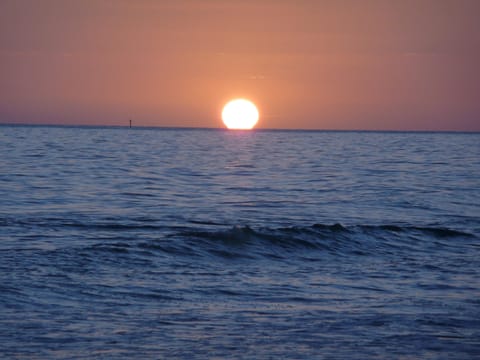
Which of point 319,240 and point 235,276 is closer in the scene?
point 235,276

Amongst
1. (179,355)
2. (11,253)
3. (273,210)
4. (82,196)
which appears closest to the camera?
(179,355)

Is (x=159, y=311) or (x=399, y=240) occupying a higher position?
(x=399, y=240)

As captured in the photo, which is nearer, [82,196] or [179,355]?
[179,355]

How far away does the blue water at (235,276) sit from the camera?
884 centimetres

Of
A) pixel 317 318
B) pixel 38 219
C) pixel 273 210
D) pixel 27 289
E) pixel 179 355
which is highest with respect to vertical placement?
pixel 273 210

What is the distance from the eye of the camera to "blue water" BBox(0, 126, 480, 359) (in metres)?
8.84

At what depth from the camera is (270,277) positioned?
12977 millimetres

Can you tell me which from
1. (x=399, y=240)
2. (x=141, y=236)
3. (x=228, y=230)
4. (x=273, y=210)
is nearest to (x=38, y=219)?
(x=141, y=236)

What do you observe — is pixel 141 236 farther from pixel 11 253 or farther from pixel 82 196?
pixel 82 196

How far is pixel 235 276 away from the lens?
13047 millimetres

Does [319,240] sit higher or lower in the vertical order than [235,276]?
higher

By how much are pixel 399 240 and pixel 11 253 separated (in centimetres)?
853

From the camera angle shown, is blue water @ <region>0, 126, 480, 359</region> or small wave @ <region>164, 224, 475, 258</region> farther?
small wave @ <region>164, 224, 475, 258</region>

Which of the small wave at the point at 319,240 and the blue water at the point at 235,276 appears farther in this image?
the small wave at the point at 319,240
